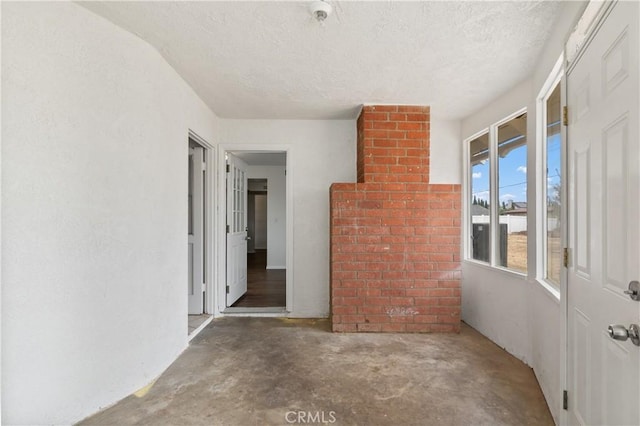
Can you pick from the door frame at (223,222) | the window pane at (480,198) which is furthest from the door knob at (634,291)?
the door frame at (223,222)

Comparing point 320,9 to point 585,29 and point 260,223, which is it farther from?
point 260,223

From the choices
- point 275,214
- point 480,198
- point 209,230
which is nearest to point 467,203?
point 480,198

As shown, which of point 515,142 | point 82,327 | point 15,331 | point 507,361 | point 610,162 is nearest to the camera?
point 610,162

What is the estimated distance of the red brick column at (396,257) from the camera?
307 cm

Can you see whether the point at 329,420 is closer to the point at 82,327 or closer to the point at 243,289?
the point at 82,327

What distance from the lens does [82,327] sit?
5.45 ft

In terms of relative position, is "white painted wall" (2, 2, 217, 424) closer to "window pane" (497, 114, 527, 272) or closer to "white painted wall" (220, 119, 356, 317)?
"white painted wall" (220, 119, 356, 317)

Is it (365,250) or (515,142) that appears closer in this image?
(515,142)

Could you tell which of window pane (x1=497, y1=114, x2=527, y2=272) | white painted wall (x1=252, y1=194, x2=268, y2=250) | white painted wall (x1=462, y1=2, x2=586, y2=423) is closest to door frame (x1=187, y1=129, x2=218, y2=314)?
white painted wall (x1=462, y1=2, x2=586, y2=423)

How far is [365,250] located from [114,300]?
2.18 m

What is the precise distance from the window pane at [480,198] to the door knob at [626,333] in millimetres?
2237

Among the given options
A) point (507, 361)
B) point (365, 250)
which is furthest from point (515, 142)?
point (507, 361)

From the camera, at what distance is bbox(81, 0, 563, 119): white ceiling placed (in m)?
1.69

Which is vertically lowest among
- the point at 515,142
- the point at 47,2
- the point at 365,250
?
the point at 365,250
